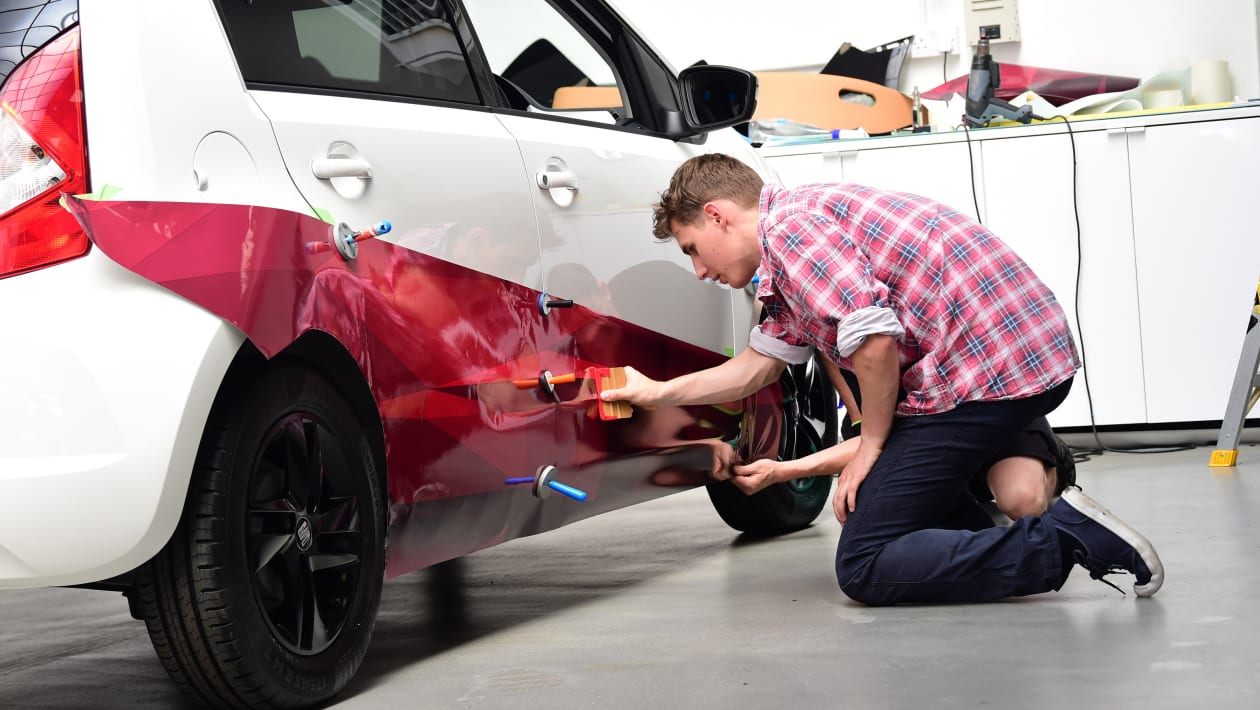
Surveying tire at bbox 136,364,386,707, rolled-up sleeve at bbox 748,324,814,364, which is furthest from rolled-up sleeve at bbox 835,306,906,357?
tire at bbox 136,364,386,707

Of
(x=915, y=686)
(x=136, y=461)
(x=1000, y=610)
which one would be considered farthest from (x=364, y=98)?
(x=1000, y=610)

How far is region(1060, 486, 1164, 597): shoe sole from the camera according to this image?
7.77 ft

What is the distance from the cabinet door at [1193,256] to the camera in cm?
545

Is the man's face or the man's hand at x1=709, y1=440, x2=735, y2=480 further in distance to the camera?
the man's hand at x1=709, y1=440, x2=735, y2=480

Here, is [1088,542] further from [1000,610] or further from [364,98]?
[364,98]

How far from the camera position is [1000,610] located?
2385mm

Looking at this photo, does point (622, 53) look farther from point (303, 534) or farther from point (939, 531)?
point (303, 534)

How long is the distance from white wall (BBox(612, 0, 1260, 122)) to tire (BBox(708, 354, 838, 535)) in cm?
310

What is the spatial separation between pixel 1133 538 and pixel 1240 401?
279cm

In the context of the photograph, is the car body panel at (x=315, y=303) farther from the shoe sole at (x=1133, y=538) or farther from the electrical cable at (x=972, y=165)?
the electrical cable at (x=972, y=165)

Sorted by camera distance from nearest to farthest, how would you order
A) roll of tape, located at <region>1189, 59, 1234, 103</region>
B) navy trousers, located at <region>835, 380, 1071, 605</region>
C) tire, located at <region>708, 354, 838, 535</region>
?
1. navy trousers, located at <region>835, 380, 1071, 605</region>
2. tire, located at <region>708, 354, 838, 535</region>
3. roll of tape, located at <region>1189, 59, 1234, 103</region>

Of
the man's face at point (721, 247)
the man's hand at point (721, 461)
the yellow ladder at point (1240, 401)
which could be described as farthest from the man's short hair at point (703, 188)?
the yellow ladder at point (1240, 401)

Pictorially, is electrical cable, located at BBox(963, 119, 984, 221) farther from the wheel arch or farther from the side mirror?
the wheel arch

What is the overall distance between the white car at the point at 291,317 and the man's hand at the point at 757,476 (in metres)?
0.22
